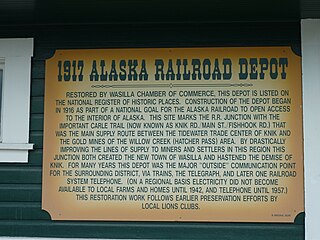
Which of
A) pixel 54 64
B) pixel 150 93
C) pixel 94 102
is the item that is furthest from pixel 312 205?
pixel 54 64

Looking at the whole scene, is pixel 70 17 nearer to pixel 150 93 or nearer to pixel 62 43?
pixel 62 43

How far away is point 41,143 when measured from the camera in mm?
4617

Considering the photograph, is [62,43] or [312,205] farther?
[62,43]

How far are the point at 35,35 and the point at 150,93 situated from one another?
1157mm

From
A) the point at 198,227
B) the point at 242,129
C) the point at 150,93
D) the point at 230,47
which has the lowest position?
the point at 198,227

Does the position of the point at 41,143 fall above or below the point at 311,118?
below

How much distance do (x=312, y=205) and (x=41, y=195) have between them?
225 cm

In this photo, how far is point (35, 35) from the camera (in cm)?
477

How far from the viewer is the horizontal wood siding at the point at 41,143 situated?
444 centimetres

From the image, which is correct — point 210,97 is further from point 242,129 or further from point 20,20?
point 20,20

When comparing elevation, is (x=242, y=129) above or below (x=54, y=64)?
below

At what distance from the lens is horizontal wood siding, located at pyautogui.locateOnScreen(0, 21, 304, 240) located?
444 centimetres

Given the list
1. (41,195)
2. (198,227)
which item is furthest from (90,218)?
(198,227)

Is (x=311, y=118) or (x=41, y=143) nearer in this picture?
(x=311, y=118)
